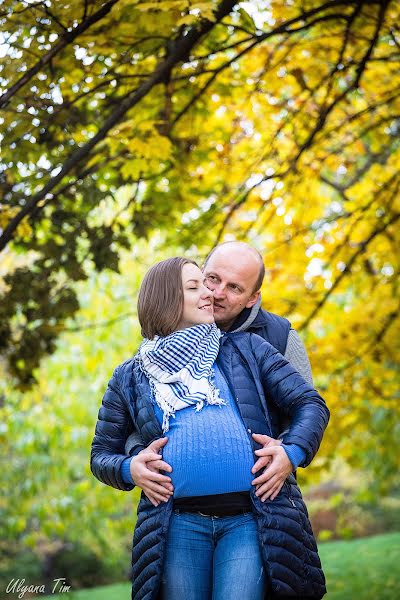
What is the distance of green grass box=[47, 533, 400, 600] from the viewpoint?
6.92 m

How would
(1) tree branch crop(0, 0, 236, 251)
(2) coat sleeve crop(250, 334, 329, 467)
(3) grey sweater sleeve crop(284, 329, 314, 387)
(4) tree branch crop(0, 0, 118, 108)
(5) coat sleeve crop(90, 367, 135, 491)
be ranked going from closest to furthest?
(2) coat sleeve crop(250, 334, 329, 467) < (5) coat sleeve crop(90, 367, 135, 491) < (3) grey sweater sleeve crop(284, 329, 314, 387) < (4) tree branch crop(0, 0, 118, 108) < (1) tree branch crop(0, 0, 236, 251)

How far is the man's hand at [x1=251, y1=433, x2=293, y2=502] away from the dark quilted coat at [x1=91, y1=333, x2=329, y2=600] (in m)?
0.04

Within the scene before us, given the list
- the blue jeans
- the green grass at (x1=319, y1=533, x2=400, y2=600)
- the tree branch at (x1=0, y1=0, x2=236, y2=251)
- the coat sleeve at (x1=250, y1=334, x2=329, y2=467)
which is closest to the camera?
the blue jeans

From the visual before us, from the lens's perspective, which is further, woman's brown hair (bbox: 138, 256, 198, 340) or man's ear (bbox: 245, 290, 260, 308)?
man's ear (bbox: 245, 290, 260, 308)

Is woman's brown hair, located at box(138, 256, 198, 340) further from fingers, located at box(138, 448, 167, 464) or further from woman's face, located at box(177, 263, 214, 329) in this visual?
fingers, located at box(138, 448, 167, 464)

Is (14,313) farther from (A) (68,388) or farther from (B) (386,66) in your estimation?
(A) (68,388)

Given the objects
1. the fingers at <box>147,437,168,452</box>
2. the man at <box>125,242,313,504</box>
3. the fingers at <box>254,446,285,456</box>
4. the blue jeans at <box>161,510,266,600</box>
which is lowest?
the blue jeans at <box>161,510,266,600</box>

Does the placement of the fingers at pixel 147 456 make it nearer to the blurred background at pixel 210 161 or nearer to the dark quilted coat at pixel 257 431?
the dark quilted coat at pixel 257 431

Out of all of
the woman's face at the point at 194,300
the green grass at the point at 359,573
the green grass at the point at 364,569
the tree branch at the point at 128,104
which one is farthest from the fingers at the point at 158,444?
the green grass at the point at 364,569

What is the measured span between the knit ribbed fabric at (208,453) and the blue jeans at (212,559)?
93 mm

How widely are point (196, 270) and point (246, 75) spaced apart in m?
2.72

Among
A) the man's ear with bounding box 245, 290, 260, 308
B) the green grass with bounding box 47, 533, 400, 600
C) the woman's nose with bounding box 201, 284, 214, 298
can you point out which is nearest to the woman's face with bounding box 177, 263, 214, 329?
the woman's nose with bounding box 201, 284, 214, 298

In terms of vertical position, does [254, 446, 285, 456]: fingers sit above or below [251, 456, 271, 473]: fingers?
above

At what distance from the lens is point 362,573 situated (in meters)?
7.98
